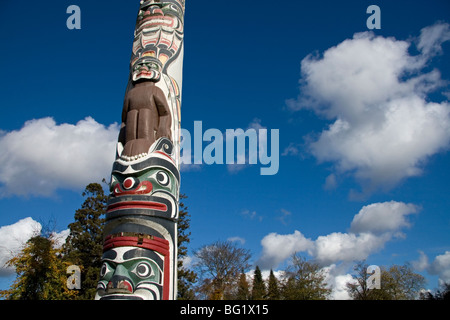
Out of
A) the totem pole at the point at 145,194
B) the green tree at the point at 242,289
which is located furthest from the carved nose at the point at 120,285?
the green tree at the point at 242,289

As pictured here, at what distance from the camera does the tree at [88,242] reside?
734 inches

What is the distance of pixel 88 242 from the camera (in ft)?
64.8

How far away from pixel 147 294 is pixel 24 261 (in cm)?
1286

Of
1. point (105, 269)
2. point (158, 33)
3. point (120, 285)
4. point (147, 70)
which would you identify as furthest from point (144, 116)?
point (158, 33)

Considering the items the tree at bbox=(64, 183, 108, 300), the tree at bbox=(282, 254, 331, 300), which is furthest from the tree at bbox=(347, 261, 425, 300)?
the tree at bbox=(64, 183, 108, 300)

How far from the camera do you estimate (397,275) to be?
94.9ft

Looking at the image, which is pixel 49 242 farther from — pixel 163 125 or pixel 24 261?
pixel 163 125

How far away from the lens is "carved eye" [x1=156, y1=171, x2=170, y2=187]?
21.9 ft

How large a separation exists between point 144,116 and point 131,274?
11.6 feet

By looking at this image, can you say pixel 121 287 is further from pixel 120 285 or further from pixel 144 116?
pixel 144 116

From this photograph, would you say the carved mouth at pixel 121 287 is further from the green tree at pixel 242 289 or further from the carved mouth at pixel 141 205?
the green tree at pixel 242 289

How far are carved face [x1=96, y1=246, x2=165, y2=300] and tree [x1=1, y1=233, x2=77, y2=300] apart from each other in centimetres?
1142

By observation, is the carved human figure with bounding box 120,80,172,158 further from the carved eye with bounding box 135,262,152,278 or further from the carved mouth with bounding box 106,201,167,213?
the carved eye with bounding box 135,262,152,278
